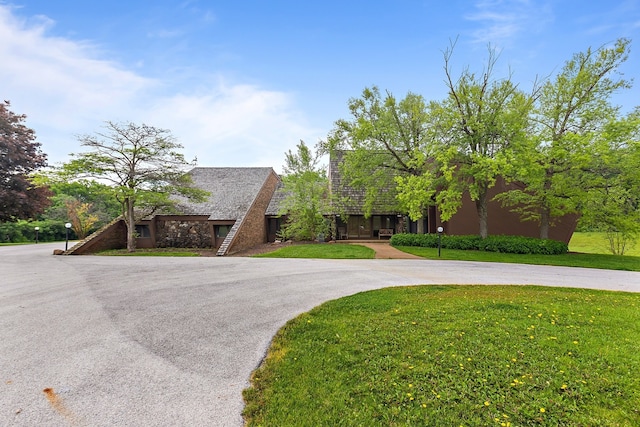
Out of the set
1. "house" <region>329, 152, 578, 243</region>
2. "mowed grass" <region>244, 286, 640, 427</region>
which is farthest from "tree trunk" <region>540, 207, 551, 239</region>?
"mowed grass" <region>244, 286, 640, 427</region>

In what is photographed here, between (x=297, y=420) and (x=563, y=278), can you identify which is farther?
(x=563, y=278)

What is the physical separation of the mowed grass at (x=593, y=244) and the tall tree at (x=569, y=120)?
28.5 ft

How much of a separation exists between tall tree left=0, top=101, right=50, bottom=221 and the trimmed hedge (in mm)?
28148

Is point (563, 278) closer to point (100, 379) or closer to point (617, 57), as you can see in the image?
point (100, 379)

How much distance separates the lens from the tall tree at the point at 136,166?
1591 cm

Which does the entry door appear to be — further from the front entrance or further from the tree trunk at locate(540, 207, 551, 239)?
the tree trunk at locate(540, 207, 551, 239)

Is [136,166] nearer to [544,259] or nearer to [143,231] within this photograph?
[143,231]

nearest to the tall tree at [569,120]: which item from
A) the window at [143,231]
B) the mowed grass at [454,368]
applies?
the mowed grass at [454,368]

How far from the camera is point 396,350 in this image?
3.92 metres

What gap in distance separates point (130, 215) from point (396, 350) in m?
18.5

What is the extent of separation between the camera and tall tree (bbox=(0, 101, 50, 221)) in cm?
2180

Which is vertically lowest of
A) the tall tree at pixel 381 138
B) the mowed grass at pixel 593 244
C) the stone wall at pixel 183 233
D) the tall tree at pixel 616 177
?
the mowed grass at pixel 593 244

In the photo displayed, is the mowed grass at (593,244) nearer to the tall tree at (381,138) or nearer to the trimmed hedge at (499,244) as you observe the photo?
the trimmed hedge at (499,244)

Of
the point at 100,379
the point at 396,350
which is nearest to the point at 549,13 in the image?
the point at 396,350
